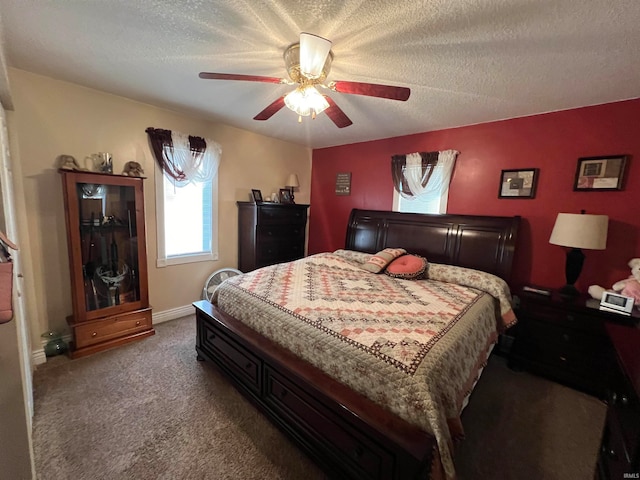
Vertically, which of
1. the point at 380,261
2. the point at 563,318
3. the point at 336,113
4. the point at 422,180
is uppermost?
the point at 336,113

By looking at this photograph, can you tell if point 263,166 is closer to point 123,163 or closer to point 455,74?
point 123,163

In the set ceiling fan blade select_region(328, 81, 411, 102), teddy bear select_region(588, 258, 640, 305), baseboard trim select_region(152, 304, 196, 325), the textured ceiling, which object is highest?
the textured ceiling

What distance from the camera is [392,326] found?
1598 millimetres

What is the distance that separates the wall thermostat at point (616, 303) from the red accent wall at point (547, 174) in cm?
42

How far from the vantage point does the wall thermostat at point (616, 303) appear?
1.99 metres

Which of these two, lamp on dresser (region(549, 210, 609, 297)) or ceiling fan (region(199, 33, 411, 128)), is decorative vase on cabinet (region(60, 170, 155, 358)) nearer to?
ceiling fan (region(199, 33, 411, 128))

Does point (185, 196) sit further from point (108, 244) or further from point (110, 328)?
point (110, 328)

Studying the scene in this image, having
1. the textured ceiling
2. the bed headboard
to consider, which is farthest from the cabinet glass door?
the bed headboard

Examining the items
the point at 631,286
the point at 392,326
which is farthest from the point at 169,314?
the point at 631,286

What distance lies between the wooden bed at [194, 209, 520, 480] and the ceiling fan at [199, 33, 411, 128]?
63.7 inches

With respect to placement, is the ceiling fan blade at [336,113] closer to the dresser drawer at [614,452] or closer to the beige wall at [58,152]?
the beige wall at [58,152]

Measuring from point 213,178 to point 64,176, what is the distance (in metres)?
1.41

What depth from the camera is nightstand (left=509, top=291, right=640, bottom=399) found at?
210cm

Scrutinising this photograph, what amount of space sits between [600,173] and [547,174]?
36cm
